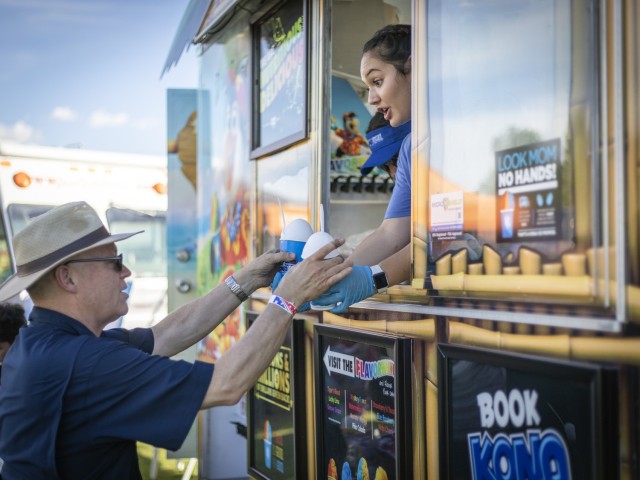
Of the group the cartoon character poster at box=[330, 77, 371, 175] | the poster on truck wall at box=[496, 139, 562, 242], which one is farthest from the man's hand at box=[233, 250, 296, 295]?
the cartoon character poster at box=[330, 77, 371, 175]

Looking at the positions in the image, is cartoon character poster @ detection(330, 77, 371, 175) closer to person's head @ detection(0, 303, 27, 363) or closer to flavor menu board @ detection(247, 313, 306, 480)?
flavor menu board @ detection(247, 313, 306, 480)

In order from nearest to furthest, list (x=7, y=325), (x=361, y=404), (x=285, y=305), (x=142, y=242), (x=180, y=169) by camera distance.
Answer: (x=285, y=305), (x=361, y=404), (x=7, y=325), (x=180, y=169), (x=142, y=242)

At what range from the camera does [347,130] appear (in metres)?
4.27

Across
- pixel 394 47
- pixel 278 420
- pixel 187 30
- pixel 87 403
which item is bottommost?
pixel 278 420

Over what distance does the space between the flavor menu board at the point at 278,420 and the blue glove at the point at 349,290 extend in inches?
37.3

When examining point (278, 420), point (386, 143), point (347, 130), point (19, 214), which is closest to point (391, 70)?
point (386, 143)

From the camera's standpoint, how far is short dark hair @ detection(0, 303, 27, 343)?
363cm

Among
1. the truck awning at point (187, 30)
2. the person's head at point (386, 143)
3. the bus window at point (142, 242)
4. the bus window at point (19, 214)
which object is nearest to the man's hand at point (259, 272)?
the person's head at point (386, 143)

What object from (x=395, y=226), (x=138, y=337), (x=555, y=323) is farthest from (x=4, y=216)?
(x=555, y=323)

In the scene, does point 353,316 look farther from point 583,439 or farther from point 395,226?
point 583,439

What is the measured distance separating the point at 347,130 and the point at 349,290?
7.17 feet

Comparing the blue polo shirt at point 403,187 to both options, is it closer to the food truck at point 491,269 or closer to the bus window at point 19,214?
the food truck at point 491,269

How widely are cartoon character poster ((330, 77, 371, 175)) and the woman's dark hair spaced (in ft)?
4.39

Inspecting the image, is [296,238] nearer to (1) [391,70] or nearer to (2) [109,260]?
(2) [109,260]
